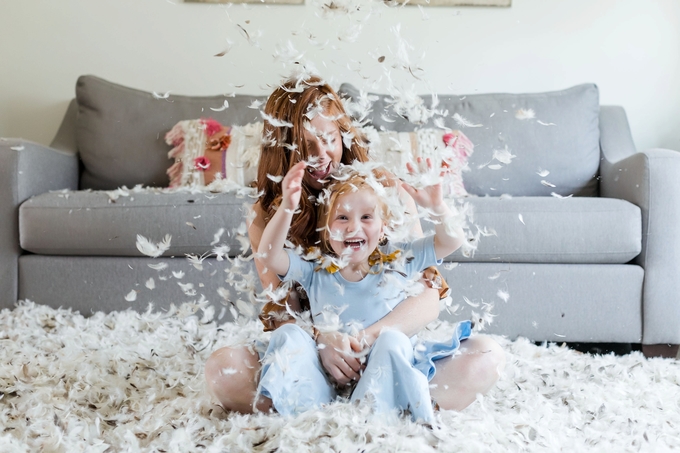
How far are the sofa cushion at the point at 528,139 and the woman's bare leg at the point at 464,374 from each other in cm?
141

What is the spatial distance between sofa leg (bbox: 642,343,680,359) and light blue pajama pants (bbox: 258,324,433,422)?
46.0 inches

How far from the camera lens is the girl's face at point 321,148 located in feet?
4.45

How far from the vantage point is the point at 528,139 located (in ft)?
8.79

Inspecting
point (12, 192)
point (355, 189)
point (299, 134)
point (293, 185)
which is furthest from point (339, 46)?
point (293, 185)

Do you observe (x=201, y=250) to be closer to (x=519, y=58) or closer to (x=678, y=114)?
(x=519, y=58)

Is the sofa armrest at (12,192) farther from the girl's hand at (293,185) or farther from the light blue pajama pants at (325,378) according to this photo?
the girl's hand at (293,185)

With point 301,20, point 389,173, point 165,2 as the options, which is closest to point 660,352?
point 389,173

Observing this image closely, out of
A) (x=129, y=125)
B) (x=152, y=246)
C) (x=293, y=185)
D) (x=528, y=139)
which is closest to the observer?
(x=293, y=185)

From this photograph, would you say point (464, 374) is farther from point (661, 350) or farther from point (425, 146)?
point (425, 146)

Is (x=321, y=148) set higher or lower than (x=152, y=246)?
higher

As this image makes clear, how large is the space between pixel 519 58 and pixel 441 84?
1.23 feet

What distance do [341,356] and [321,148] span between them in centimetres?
41

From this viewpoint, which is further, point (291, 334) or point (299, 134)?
point (299, 134)

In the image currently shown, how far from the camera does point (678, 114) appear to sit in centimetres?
319
